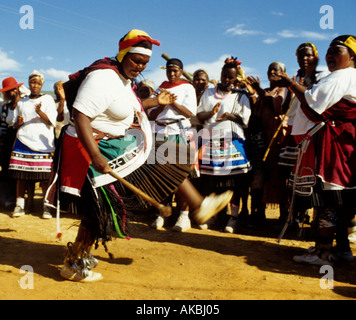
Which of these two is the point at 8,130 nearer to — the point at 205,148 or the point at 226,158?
the point at 205,148

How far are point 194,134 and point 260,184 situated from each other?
1.26 meters

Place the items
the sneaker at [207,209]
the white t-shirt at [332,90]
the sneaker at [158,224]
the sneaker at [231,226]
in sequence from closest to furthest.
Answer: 1. the sneaker at [207,209]
2. the white t-shirt at [332,90]
3. the sneaker at [231,226]
4. the sneaker at [158,224]

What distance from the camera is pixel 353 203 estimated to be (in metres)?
3.81

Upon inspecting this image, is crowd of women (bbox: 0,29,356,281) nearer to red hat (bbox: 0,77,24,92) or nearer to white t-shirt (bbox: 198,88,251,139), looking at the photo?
white t-shirt (bbox: 198,88,251,139)

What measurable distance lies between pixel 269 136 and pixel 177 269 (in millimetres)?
2671

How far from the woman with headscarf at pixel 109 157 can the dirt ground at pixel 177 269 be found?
33 centimetres

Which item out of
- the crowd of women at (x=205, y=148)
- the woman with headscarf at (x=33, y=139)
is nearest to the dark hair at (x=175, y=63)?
the crowd of women at (x=205, y=148)

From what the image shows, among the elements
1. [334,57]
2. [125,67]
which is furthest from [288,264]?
[125,67]

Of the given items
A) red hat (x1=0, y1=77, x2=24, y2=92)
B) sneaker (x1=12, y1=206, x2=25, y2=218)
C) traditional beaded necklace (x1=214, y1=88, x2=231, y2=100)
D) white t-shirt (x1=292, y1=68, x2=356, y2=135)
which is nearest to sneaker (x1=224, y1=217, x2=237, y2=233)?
traditional beaded necklace (x1=214, y1=88, x2=231, y2=100)

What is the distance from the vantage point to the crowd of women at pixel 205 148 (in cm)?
309

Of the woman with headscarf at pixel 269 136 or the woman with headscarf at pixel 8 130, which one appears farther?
the woman with headscarf at pixel 8 130

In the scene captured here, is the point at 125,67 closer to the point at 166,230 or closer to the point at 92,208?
the point at 92,208

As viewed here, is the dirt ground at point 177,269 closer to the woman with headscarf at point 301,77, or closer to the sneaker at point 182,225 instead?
the sneaker at point 182,225

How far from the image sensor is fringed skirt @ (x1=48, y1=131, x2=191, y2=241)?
10.2 ft
